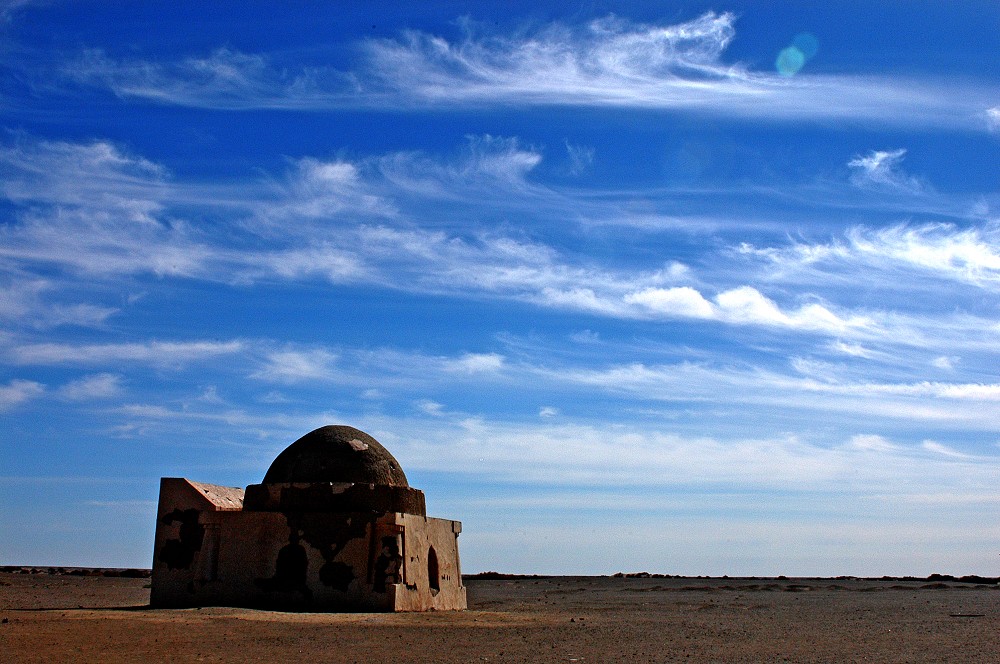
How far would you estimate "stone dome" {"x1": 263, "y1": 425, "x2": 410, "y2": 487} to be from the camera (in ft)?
67.8

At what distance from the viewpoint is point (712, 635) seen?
15695mm

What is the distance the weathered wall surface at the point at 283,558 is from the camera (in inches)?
746

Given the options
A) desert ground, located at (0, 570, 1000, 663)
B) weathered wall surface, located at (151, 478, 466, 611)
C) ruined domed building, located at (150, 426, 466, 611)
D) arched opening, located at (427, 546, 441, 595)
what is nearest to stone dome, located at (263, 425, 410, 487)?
ruined domed building, located at (150, 426, 466, 611)

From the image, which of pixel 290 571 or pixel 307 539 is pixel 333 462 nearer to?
pixel 307 539

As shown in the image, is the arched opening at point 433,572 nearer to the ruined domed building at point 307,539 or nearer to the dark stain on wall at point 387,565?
the ruined domed building at point 307,539

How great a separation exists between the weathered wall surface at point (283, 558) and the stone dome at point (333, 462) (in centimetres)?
122

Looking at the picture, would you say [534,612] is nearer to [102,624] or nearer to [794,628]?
[794,628]

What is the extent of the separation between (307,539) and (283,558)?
0.59 m

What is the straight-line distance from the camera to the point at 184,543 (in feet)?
65.7

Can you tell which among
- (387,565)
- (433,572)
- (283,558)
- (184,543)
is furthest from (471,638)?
(184,543)

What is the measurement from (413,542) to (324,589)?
2.07 meters

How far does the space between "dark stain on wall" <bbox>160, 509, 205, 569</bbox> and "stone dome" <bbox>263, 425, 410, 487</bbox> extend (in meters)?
1.69

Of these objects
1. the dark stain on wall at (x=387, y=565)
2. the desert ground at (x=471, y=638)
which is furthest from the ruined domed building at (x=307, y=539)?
the desert ground at (x=471, y=638)

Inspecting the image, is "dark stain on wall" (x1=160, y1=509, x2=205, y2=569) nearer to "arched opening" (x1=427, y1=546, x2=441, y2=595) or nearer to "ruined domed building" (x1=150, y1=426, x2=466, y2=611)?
"ruined domed building" (x1=150, y1=426, x2=466, y2=611)
